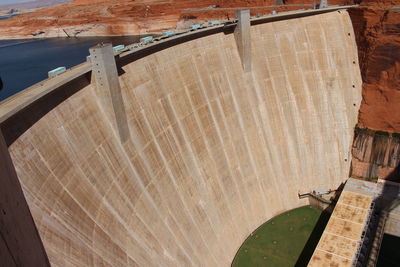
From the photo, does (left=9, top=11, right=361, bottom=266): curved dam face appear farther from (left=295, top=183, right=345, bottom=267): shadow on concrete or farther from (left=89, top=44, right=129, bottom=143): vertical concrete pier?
(left=295, top=183, right=345, bottom=267): shadow on concrete

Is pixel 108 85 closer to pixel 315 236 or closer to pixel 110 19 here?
pixel 315 236

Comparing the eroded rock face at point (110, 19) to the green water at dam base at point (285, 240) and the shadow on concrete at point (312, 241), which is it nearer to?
the green water at dam base at point (285, 240)

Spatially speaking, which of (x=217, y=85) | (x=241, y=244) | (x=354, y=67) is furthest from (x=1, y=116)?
(x=354, y=67)

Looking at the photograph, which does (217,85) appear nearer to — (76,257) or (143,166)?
(143,166)

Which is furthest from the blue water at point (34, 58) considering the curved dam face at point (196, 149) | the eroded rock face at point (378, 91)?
the eroded rock face at point (378, 91)

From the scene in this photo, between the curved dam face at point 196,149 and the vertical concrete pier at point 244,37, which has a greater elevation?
the vertical concrete pier at point 244,37
